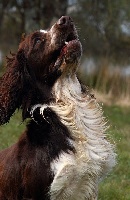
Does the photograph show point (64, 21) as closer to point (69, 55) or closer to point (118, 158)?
point (69, 55)

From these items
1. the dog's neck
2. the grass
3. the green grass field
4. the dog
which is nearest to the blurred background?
the green grass field

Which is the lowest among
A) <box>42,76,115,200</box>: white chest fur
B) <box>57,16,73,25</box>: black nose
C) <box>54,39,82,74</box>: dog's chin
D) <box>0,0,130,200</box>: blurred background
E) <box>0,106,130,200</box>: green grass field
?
<box>0,0,130,200</box>: blurred background

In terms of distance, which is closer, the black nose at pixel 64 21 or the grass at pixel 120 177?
the black nose at pixel 64 21

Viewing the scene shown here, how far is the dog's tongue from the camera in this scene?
6258 millimetres

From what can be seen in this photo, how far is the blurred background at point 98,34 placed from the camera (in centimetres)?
2078

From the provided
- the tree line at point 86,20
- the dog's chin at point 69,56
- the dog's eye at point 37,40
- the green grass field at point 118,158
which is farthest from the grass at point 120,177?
the tree line at point 86,20

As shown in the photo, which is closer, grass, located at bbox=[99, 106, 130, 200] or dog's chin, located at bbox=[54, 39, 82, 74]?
dog's chin, located at bbox=[54, 39, 82, 74]

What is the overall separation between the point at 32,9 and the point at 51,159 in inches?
789

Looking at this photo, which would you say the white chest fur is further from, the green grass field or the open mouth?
the green grass field

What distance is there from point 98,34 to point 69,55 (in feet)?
62.3

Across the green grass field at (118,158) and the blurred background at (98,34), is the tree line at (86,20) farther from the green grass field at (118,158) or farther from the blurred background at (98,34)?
the green grass field at (118,158)

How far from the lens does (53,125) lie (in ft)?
20.6

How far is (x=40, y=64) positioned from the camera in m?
6.44

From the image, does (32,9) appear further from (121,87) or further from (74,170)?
(74,170)
